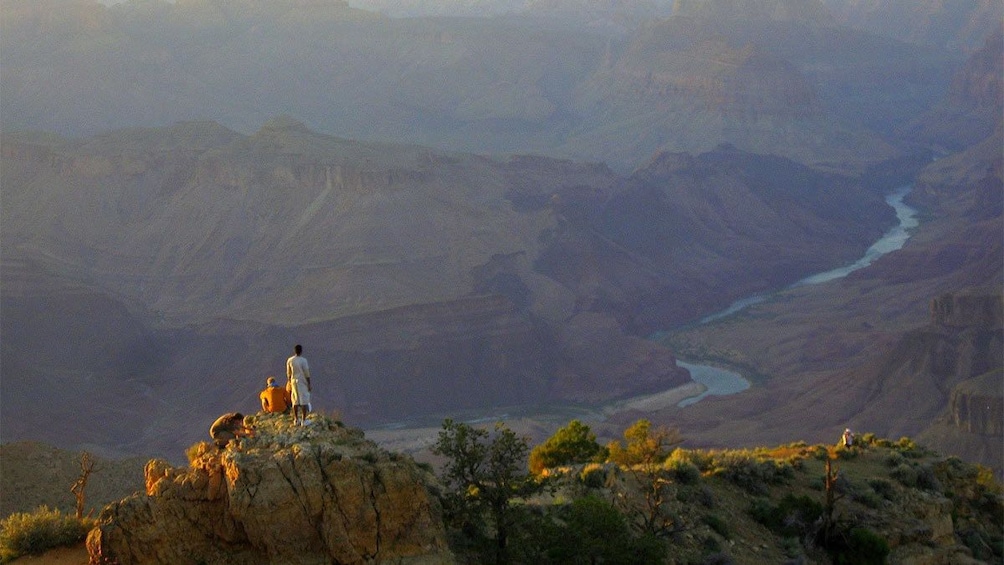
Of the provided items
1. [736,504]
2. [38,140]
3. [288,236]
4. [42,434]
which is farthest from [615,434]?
[38,140]

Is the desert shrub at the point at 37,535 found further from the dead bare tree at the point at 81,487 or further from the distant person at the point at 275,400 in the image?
the distant person at the point at 275,400

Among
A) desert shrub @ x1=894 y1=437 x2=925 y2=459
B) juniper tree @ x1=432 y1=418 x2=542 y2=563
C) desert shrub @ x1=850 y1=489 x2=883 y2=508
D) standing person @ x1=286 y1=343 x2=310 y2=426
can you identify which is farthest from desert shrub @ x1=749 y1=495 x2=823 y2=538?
standing person @ x1=286 y1=343 x2=310 y2=426

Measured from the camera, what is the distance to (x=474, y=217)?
411 feet

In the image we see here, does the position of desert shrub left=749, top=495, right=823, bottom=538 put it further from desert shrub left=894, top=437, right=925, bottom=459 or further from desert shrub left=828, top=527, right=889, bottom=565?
desert shrub left=894, top=437, right=925, bottom=459

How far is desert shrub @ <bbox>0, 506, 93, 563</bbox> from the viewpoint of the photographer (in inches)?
777

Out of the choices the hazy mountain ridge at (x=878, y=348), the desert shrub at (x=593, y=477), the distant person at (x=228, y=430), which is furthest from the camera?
the hazy mountain ridge at (x=878, y=348)

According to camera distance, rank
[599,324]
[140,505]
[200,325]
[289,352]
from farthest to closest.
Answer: [599,324] → [200,325] → [289,352] → [140,505]

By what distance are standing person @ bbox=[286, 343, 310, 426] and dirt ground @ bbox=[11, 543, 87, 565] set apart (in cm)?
396

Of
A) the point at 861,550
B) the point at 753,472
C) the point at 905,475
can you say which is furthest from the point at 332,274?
the point at 861,550

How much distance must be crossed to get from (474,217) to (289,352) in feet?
109

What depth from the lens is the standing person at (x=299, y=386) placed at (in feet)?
68.0

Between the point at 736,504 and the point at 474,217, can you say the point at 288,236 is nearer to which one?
the point at 474,217

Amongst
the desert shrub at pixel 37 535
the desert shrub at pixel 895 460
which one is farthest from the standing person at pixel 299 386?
the desert shrub at pixel 895 460

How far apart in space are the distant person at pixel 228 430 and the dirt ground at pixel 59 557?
8.90ft
